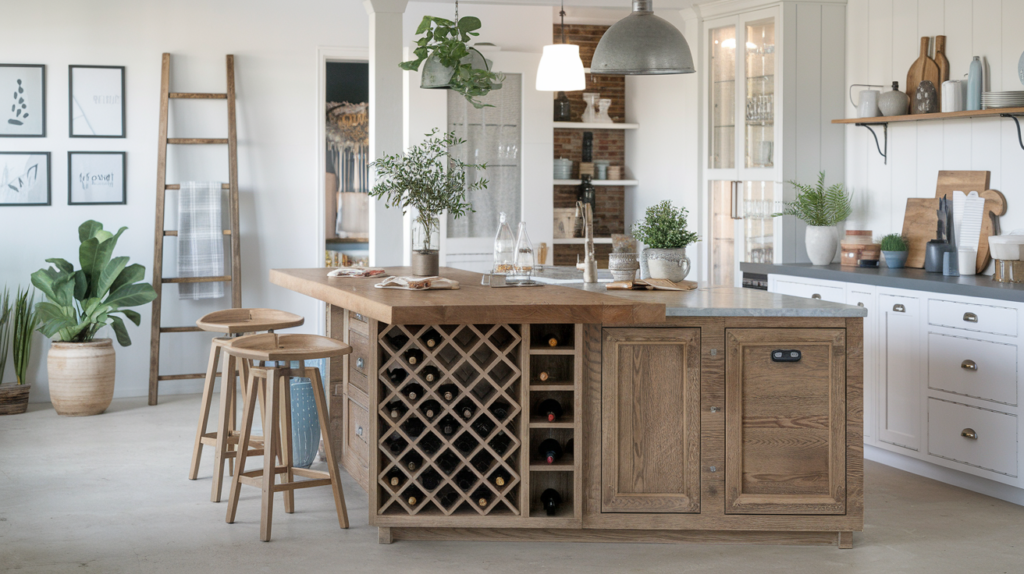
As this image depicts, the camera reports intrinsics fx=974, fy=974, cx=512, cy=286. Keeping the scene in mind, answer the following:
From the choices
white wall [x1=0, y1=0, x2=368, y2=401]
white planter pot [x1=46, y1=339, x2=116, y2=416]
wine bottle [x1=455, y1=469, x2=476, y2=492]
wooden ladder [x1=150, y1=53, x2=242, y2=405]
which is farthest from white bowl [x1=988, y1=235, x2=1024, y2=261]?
white planter pot [x1=46, y1=339, x2=116, y2=416]

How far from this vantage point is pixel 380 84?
5805mm

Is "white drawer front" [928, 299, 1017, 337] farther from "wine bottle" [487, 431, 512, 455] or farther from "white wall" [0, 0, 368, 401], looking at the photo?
"white wall" [0, 0, 368, 401]

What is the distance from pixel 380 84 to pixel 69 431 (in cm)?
283

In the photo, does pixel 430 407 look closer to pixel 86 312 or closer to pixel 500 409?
pixel 500 409

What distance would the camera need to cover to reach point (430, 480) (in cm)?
379

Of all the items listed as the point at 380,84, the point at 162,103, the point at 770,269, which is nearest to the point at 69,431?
the point at 162,103

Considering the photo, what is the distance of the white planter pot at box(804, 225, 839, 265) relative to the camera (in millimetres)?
5940

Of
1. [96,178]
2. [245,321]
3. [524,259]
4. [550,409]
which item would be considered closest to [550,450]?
[550,409]

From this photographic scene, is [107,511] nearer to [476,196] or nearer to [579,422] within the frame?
[579,422]

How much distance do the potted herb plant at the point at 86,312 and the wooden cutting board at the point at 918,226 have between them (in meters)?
4.81

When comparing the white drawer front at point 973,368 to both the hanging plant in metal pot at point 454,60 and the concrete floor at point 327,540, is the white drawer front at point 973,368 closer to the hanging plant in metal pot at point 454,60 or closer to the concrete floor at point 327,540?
the concrete floor at point 327,540

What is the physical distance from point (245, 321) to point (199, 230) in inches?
89.3

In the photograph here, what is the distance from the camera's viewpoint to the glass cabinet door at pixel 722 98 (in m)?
6.52

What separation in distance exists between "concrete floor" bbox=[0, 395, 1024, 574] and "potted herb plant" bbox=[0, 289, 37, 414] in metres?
1.49
